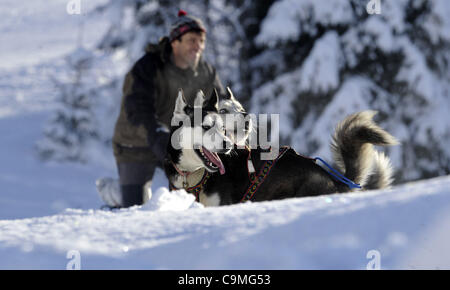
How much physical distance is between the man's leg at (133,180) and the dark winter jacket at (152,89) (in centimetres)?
21

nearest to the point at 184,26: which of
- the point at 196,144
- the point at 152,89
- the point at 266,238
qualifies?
the point at 152,89

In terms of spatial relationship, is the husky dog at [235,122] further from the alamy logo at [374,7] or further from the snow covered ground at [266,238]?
the alamy logo at [374,7]

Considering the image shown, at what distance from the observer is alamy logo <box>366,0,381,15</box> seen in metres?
8.20

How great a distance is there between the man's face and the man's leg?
1142mm

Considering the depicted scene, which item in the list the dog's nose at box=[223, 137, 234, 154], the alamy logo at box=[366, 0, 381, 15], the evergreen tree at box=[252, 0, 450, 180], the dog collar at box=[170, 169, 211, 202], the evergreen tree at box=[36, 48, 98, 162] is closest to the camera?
the dog's nose at box=[223, 137, 234, 154]

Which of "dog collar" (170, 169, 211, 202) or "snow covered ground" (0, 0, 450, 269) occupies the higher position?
"dog collar" (170, 169, 211, 202)

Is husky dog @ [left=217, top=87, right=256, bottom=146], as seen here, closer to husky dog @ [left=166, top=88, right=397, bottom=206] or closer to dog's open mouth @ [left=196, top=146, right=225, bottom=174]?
husky dog @ [left=166, top=88, right=397, bottom=206]

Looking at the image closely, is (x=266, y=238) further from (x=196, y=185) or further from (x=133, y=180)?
(x=133, y=180)

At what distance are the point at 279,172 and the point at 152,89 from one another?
5.23 ft

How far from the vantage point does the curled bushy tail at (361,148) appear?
10.1ft

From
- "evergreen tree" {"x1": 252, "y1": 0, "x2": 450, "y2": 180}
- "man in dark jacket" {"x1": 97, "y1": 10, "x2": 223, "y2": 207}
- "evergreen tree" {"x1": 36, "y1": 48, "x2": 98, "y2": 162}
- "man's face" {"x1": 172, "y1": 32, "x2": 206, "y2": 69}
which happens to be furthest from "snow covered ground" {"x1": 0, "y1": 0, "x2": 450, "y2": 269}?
"evergreen tree" {"x1": 36, "y1": 48, "x2": 98, "y2": 162}

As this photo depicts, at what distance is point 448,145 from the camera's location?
30.2ft
